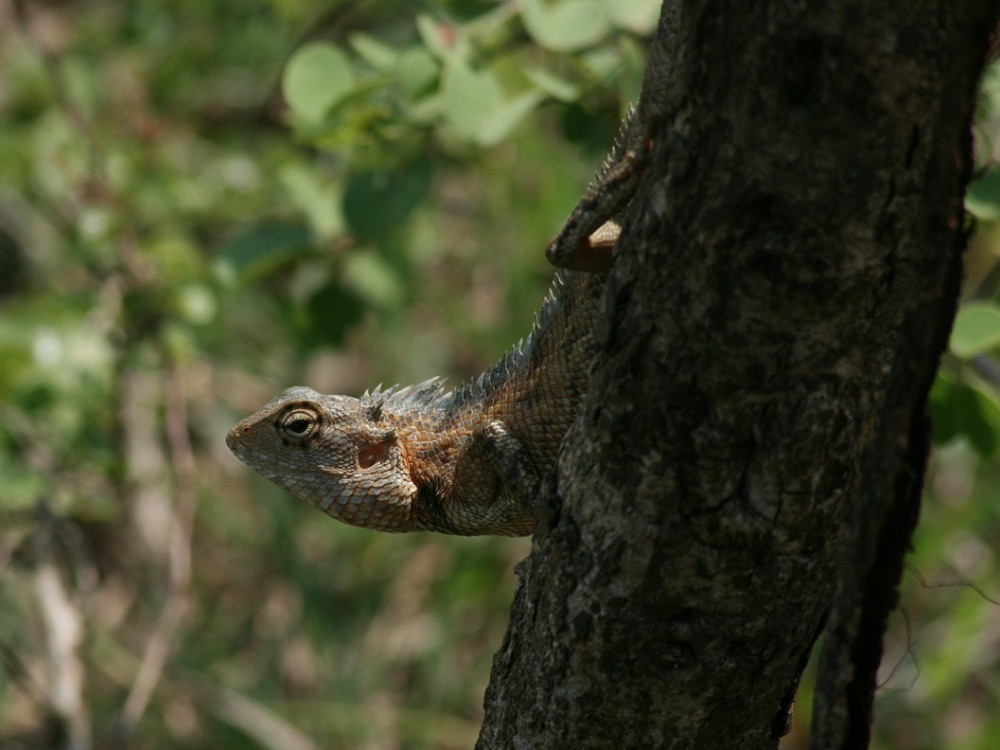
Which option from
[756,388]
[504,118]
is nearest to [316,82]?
[504,118]

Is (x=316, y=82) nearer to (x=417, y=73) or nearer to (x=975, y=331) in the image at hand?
(x=417, y=73)

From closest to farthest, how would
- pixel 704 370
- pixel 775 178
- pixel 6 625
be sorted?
1. pixel 775 178
2. pixel 704 370
3. pixel 6 625

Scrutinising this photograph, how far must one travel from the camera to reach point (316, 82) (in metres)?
4.11

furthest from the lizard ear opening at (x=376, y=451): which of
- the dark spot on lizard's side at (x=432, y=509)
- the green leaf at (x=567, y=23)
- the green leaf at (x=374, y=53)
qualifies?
the green leaf at (x=374, y=53)

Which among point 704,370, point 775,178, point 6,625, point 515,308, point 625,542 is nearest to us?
point 775,178

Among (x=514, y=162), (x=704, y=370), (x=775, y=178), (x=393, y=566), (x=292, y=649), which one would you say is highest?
(x=514, y=162)

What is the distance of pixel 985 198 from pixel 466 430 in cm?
161

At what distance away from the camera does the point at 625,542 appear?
6.40 ft

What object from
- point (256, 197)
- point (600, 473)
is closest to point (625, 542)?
point (600, 473)

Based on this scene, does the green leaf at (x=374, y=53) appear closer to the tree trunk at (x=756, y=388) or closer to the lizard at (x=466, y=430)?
the lizard at (x=466, y=430)

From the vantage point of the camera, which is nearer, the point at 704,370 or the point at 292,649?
the point at 704,370

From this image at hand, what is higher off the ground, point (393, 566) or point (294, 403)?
point (393, 566)

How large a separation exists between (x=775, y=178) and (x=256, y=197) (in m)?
5.61

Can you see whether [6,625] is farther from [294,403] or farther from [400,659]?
[294,403]
